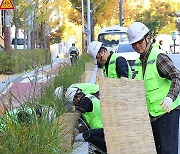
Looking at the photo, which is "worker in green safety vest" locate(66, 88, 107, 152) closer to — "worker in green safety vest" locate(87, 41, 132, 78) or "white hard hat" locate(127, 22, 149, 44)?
"worker in green safety vest" locate(87, 41, 132, 78)

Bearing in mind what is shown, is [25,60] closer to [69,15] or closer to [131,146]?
[131,146]

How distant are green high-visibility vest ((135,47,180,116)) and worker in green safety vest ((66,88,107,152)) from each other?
5.31 ft

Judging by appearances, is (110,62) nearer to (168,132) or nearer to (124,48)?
(168,132)

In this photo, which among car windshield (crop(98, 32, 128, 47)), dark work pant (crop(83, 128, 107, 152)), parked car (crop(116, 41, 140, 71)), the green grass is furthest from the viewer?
car windshield (crop(98, 32, 128, 47))

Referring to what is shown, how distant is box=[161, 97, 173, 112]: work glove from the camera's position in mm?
4906

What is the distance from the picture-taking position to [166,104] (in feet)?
Result: 16.1

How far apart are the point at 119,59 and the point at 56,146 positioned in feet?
8.53

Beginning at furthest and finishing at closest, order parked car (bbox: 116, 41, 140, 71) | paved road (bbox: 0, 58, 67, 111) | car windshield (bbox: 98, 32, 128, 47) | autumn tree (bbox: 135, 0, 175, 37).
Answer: autumn tree (bbox: 135, 0, 175, 37) < car windshield (bbox: 98, 32, 128, 47) < parked car (bbox: 116, 41, 140, 71) < paved road (bbox: 0, 58, 67, 111)

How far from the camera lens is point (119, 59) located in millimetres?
7273

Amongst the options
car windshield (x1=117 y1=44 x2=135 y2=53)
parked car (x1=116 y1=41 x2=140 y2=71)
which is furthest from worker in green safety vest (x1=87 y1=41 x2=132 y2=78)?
car windshield (x1=117 y1=44 x2=135 y2=53)

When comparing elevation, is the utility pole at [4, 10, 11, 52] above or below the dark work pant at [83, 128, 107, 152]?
→ above

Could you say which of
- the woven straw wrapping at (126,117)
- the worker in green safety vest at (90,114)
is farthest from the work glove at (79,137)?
the woven straw wrapping at (126,117)

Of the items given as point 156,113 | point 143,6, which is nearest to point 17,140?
point 156,113

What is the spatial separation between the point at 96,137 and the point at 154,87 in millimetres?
1756
